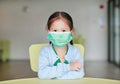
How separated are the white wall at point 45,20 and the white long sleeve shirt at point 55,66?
7617mm

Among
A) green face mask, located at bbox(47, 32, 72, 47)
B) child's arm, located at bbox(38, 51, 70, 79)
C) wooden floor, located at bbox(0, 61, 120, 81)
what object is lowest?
wooden floor, located at bbox(0, 61, 120, 81)

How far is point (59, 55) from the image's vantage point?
4.49 feet

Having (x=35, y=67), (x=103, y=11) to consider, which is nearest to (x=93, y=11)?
(x=103, y=11)

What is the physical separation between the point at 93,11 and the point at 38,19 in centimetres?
208

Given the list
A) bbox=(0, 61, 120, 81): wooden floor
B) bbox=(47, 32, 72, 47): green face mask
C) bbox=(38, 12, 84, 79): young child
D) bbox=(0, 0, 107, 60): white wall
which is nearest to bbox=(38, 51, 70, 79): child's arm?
bbox=(38, 12, 84, 79): young child

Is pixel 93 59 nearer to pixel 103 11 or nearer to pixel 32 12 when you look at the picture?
pixel 103 11

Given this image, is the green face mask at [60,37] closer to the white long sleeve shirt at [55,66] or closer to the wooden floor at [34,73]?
the white long sleeve shirt at [55,66]

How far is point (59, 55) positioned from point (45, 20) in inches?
306

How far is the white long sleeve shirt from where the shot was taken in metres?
1.31

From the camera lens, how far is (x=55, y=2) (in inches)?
356

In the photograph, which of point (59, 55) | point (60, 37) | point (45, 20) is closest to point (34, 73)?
point (45, 20)

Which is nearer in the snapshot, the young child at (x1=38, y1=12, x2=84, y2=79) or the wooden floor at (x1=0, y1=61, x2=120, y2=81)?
the young child at (x1=38, y1=12, x2=84, y2=79)

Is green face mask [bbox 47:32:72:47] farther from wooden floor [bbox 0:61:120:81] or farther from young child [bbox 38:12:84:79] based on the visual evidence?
wooden floor [bbox 0:61:120:81]

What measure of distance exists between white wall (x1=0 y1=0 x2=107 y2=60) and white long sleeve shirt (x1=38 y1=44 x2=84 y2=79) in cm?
762
